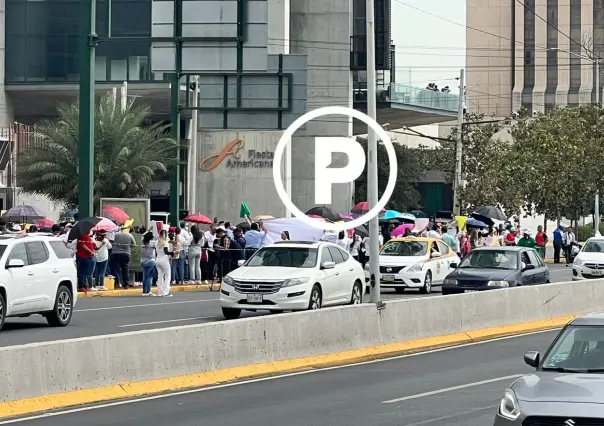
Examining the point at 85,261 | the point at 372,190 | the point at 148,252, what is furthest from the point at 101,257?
the point at 372,190

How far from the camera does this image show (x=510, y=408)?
988 cm

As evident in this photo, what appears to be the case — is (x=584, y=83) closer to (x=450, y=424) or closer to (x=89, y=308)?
(x=89, y=308)

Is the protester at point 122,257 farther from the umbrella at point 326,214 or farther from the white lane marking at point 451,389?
the white lane marking at point 451,389

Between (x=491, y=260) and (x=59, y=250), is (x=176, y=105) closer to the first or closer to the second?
(x=491, y=260)

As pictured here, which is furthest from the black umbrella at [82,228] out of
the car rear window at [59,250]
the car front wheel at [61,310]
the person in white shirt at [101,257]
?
the car front wheel at [61,310]

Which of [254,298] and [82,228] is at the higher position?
[82,228]

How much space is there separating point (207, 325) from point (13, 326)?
804 centimetres

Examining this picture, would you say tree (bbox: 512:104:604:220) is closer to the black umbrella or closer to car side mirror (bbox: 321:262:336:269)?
the black umbrella

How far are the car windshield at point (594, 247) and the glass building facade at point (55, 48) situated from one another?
43368 mm

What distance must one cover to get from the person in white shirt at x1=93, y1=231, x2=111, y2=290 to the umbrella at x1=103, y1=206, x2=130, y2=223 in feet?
14.0

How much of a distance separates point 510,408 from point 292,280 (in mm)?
14566

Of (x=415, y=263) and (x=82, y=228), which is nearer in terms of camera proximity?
(x=82, y=228)

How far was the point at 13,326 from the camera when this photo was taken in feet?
77.2

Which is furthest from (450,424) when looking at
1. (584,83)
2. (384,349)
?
(584,83)
